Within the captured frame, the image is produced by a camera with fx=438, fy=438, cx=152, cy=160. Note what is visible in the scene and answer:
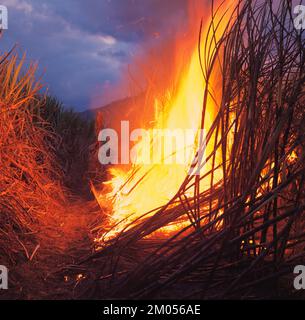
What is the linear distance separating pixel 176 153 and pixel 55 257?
143cm

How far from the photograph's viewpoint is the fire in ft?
11.4

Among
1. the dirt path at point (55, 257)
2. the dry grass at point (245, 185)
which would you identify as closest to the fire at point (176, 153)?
the dirt path at point (55, 257)

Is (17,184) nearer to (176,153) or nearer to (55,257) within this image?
(55,257)

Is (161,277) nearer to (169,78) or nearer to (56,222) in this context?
(56,222)

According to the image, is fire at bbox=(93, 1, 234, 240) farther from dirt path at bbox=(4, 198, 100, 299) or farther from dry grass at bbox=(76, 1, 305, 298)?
dry grass at bbox=(76, 1, 305, 298)

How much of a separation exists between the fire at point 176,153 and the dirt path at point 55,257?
0.86ft

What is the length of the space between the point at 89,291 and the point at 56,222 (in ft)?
4.49

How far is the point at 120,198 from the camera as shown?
356 cm

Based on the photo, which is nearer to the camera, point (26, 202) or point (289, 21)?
point (289, 21)

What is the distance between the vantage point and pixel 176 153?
375cm

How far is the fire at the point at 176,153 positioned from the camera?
3.47 metres

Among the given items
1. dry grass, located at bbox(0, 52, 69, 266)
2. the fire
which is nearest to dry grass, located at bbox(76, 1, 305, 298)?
dry grass, located at bbox(0, 52, 69, 266)

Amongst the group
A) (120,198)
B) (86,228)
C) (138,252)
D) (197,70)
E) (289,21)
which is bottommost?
(138,252)
